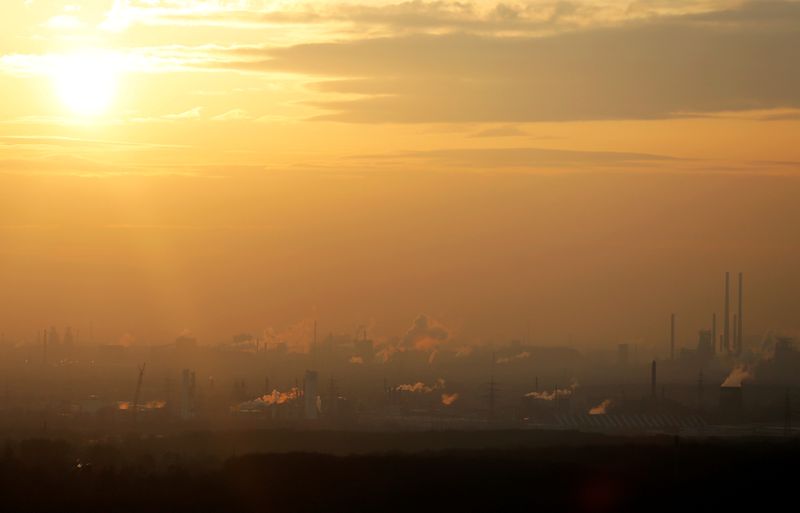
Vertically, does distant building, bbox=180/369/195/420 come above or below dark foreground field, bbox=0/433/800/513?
below

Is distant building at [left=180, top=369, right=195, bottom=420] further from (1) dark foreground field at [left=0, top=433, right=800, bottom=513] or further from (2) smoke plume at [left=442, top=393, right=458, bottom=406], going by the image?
(1) dark foreground field at [left=0, top=433, right=800, bottom=513]

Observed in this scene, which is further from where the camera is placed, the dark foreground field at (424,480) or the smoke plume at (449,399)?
the smoke plume at (449,399)

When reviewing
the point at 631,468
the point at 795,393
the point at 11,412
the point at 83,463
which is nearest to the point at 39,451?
the point at 83,463

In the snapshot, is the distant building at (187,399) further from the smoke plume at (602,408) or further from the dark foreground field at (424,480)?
the dark foreground field at (424,480)

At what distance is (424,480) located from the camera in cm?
6072

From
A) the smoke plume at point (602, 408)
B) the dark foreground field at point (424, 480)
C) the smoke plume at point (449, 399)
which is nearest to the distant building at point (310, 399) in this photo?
the smoke plume at point (449, 399)

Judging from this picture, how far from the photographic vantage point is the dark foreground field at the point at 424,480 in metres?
53.4

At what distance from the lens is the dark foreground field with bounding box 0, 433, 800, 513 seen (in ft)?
175

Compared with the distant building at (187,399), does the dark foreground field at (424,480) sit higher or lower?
higher

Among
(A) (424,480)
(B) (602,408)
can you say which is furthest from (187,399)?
(A) (424,480)

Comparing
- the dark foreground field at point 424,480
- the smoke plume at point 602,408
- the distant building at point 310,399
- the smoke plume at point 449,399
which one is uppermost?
the dark foreground field at point 424,480

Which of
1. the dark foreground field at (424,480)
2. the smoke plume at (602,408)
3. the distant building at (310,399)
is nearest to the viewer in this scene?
the dark foreground field at (424,480)

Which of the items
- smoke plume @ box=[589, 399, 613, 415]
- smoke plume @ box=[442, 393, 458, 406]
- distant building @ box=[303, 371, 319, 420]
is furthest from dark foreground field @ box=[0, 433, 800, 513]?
smoke plume @ box=[442, 393, 458, 406]

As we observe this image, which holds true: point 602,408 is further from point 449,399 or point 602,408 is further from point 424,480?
point 424,480
